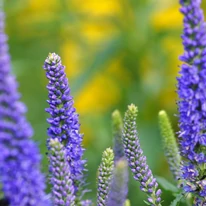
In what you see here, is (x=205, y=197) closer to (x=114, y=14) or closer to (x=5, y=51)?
(x=5, y=51)

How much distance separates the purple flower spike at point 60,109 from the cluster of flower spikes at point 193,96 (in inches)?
9.8

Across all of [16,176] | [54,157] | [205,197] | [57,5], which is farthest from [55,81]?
[57,5]

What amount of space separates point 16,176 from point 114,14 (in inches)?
137

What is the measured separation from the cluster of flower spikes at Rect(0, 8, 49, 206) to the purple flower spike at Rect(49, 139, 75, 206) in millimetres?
76

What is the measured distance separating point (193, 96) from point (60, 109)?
0.30 m

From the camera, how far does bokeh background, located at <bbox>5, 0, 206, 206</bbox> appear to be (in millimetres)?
4012

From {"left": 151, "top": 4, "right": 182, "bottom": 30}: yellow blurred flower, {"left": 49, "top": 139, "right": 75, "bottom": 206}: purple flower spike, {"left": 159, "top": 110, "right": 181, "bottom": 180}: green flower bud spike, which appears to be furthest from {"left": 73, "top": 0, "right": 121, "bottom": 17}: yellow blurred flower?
{"left": 49, "top": 139, "right": 75, "bottom": 206}: purple flower spike

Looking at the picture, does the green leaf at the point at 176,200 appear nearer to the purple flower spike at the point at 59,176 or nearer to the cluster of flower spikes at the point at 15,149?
the purple flower spike at the point at 59,176

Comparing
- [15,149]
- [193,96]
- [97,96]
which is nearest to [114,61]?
[97,96]

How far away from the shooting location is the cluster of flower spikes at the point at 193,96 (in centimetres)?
131

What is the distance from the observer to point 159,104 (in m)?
4.23

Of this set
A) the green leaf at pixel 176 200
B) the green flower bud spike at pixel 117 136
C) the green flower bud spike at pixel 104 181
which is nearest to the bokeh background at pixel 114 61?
the green flower bud spike at pixel 117 136

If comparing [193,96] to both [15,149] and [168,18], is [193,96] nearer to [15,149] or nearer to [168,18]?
[15,149]

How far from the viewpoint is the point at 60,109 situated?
136 centimetres
